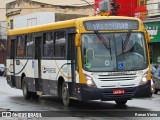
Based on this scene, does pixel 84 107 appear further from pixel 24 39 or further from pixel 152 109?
pixel 24 39

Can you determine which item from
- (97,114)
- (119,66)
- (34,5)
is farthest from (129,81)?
(34,5)

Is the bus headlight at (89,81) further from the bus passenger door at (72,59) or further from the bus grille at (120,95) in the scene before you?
the bus passenger door at (72,59)

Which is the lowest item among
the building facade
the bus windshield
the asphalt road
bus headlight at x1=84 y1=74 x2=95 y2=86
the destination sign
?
the asphalt road

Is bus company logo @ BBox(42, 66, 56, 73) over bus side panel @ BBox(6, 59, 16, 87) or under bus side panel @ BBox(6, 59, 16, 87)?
over

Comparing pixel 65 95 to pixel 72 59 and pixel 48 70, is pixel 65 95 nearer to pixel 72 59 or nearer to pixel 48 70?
pixel 72 59

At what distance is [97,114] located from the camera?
1433 centimetres

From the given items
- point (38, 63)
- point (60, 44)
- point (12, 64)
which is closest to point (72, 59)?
point (60, 44)

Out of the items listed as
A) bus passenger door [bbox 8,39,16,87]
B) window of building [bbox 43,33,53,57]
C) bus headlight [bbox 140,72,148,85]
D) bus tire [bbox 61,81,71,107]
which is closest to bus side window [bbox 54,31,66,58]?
window of building [bbox 43,33,53,57]

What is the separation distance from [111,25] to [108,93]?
7.38ft

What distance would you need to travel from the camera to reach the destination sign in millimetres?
15273

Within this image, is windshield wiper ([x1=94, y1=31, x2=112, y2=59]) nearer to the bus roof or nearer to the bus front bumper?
the bus roof

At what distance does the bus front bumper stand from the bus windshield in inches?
24.1

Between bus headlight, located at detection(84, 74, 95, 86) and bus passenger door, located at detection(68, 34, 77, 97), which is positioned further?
bus passenger door, located at detection(68, 34, 77, 97)

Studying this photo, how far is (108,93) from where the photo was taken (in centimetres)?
1466
